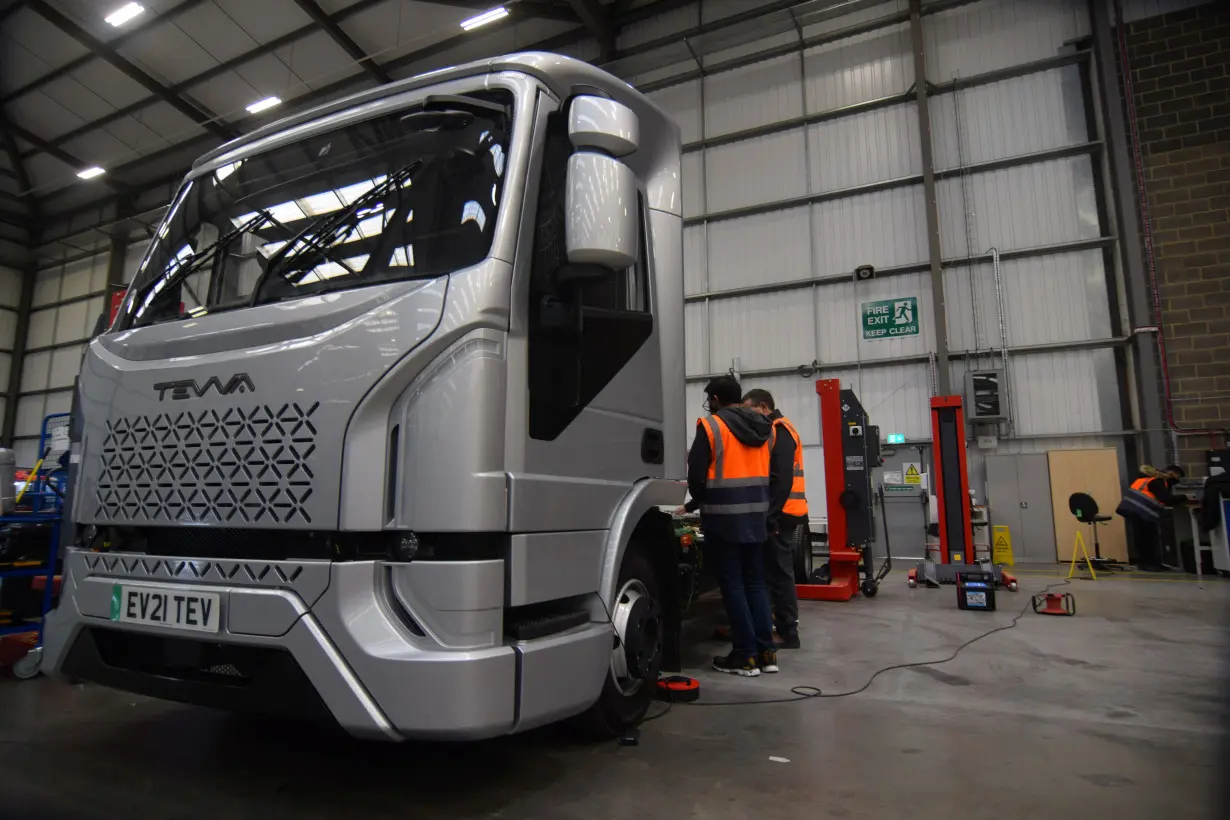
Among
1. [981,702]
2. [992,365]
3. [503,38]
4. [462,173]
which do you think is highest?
[503,38]

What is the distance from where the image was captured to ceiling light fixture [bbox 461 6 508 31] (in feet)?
39.7

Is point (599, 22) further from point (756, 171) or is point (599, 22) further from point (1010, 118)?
point (1010, 118)

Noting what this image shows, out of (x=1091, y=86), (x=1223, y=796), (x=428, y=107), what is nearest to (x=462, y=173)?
(x=428, y=107)

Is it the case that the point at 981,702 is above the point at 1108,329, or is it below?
below

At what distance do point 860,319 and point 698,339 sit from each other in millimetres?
2924

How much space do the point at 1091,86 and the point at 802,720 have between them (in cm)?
1189

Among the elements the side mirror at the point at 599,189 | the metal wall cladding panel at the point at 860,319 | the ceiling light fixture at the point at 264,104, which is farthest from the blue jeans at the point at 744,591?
the ceiling light fixture at the point at 264,104

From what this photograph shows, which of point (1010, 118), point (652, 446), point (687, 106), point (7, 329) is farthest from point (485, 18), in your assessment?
point (7, 329)

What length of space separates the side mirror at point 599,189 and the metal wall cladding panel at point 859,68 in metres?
11.5

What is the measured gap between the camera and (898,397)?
11.2m

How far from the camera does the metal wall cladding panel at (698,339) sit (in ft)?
42.0

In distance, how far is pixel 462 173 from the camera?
7.33 ft

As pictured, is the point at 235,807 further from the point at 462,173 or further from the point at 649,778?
the point at 462,173

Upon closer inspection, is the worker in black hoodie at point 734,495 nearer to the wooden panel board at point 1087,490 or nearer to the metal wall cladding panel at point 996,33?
the wooden panel board at point 1087,490
